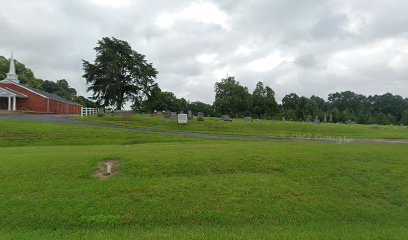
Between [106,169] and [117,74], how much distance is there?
44.0m

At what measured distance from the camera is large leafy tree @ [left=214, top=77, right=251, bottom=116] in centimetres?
7481

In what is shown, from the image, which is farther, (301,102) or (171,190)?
(301,102)

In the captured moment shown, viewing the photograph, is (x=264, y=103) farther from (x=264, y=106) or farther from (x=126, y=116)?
(x=126, y=116)

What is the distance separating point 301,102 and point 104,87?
6312 cm

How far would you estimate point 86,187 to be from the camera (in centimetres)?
850

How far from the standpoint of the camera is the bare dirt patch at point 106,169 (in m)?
9.65

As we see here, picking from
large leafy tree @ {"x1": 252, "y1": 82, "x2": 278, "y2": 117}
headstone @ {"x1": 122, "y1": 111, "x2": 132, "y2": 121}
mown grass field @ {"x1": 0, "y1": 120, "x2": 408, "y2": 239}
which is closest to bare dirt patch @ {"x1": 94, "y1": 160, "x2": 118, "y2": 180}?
mown grass field @ {"x1": 0, "y1": 120, "x2": 408, "y2": 239}

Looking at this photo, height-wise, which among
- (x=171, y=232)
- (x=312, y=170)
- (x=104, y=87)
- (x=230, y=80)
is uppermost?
(x=230, y=80)

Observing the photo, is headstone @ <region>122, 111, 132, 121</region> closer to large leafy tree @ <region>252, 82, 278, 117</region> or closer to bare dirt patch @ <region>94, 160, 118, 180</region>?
bare dirt patch @ <region>94, 160, 118, 180</region>

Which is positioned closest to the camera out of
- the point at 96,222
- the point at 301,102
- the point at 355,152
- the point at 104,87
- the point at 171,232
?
the point at 171,232

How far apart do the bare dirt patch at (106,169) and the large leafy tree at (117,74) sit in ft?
138

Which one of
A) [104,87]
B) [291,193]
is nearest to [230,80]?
[104,87]

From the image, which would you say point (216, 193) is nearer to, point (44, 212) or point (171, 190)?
point (171, 190)

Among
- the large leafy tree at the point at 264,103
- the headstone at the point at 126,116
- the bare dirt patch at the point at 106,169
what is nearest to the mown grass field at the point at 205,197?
the bare dirt patch at the point at 106,169
